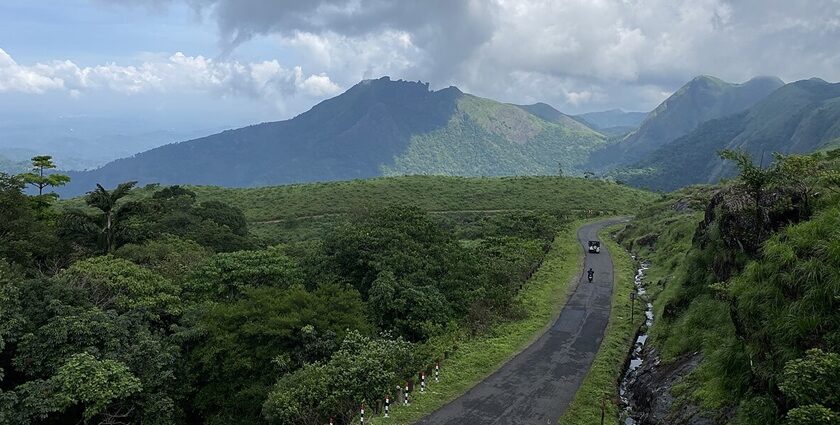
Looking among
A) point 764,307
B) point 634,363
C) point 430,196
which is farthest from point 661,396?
point 430,196

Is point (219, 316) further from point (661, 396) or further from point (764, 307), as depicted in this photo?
point (764, 307)

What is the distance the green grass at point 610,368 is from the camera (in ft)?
54.1

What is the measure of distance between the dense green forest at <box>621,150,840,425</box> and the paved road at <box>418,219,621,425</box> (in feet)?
10.9

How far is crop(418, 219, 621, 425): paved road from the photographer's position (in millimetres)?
16375

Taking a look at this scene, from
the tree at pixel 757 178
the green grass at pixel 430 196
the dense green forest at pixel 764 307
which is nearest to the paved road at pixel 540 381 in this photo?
the dense green forest at pixel 764 307

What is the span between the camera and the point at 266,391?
1970 cm

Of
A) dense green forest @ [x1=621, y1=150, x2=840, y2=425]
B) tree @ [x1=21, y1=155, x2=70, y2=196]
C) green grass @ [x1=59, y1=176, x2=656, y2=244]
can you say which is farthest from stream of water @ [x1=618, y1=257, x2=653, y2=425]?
green grass @ [x1=59, y1=176, x2=656, y2=244]

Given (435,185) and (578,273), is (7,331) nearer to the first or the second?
(578,273)

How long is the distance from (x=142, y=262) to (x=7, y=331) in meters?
12.6

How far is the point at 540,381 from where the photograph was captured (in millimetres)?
19062

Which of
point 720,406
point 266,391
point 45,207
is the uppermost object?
point 45,207

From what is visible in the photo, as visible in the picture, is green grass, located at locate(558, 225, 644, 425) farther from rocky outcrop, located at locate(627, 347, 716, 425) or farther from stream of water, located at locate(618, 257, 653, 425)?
rocky outcrop, located at locate(627, 347, 716, 425)

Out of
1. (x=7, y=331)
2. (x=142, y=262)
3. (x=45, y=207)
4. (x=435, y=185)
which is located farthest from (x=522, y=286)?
(x=435, y=185)

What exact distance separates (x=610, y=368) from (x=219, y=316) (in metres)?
16.6
